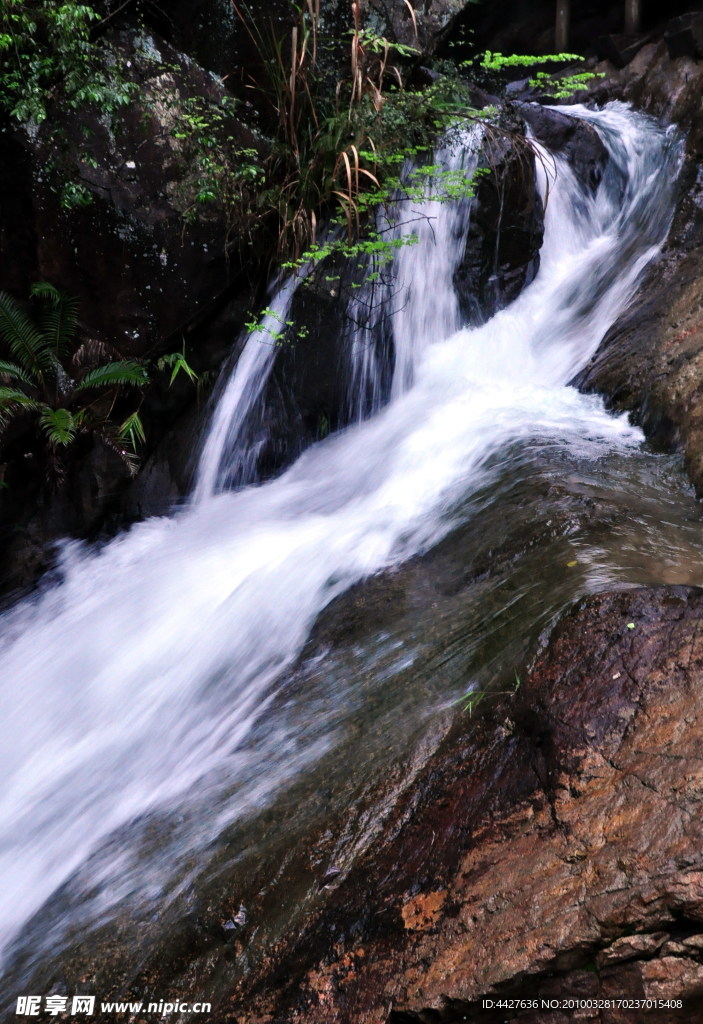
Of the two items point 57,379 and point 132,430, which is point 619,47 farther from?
point 57,379

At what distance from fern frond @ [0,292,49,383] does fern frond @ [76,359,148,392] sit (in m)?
0.32

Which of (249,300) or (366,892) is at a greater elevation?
(249,300)

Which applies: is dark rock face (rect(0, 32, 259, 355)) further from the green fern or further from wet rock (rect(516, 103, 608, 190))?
wet rock (rect(516, 103, 608, 190))

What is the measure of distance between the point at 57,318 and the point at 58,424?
2.67 feet

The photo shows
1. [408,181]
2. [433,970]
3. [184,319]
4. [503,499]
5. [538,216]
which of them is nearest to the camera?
[433,970]

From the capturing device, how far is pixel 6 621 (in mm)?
5258

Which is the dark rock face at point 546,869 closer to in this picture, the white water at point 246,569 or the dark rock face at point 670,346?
the white water at point 246,569

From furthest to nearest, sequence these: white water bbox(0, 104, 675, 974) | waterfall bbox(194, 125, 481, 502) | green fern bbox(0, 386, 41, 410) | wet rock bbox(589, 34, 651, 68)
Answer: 1. wet rock bbox(589, 34, 651, 68)
2. waterfall bbox(194, 125, 481, 502)
3. green fern bbox(0, 386, 41, 410)
4. white water bbox(0, 104, 675, 974)

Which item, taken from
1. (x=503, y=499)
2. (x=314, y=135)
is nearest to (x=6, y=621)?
(x=503, y=499)

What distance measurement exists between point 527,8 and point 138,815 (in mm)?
12788

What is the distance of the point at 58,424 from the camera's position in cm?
523

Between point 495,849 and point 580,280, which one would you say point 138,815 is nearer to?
point 495,849

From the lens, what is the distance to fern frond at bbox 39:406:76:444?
520cm

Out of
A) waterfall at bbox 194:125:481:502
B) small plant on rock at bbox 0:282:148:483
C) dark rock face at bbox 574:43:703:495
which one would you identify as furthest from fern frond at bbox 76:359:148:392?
dark rock face at bbox 574:43:703:495
